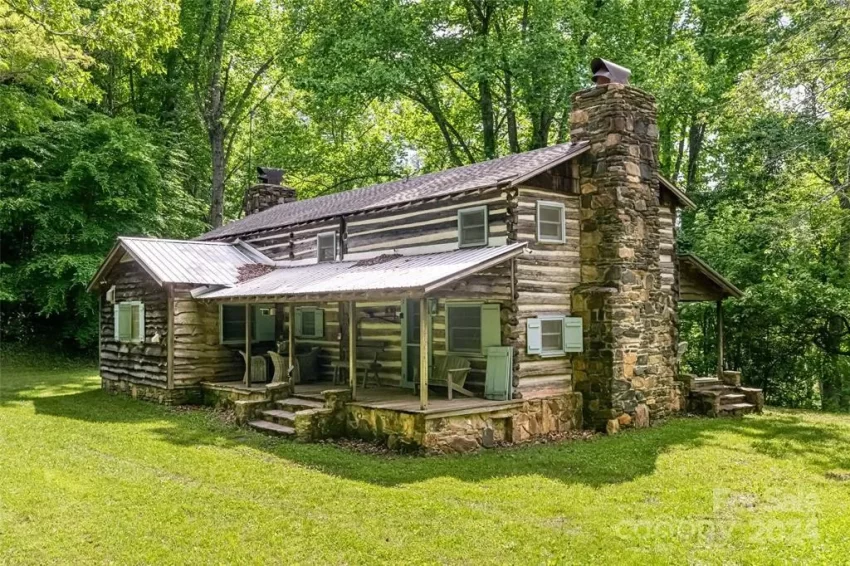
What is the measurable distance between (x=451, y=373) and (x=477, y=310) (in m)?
1.44

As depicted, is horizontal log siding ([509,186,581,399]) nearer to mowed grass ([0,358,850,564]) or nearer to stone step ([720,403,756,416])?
mowed grass ([0,358,850,564])

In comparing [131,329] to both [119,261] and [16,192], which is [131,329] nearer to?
[119,261]

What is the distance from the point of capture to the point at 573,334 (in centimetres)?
1412

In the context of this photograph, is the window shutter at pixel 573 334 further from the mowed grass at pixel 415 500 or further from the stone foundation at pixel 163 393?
the stone foundation at pixel 163 393

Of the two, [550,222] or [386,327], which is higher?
[550,222]

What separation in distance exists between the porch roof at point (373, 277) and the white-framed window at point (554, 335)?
1.61 m

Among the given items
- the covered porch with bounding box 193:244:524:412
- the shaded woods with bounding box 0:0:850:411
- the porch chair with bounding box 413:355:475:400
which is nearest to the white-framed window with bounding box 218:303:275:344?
the covered porch with bounding box 193:244:524:412

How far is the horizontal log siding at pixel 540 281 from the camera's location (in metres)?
13.3

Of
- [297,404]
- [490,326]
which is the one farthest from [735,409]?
[297,404]

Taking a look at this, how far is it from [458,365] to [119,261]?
437 inches

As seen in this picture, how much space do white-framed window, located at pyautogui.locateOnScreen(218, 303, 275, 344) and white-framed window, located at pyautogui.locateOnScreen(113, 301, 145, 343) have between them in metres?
2.23

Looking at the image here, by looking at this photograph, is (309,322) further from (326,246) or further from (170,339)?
(170,339)

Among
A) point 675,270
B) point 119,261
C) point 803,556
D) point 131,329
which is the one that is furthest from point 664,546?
point 119,261

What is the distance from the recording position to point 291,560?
661 centimetres
